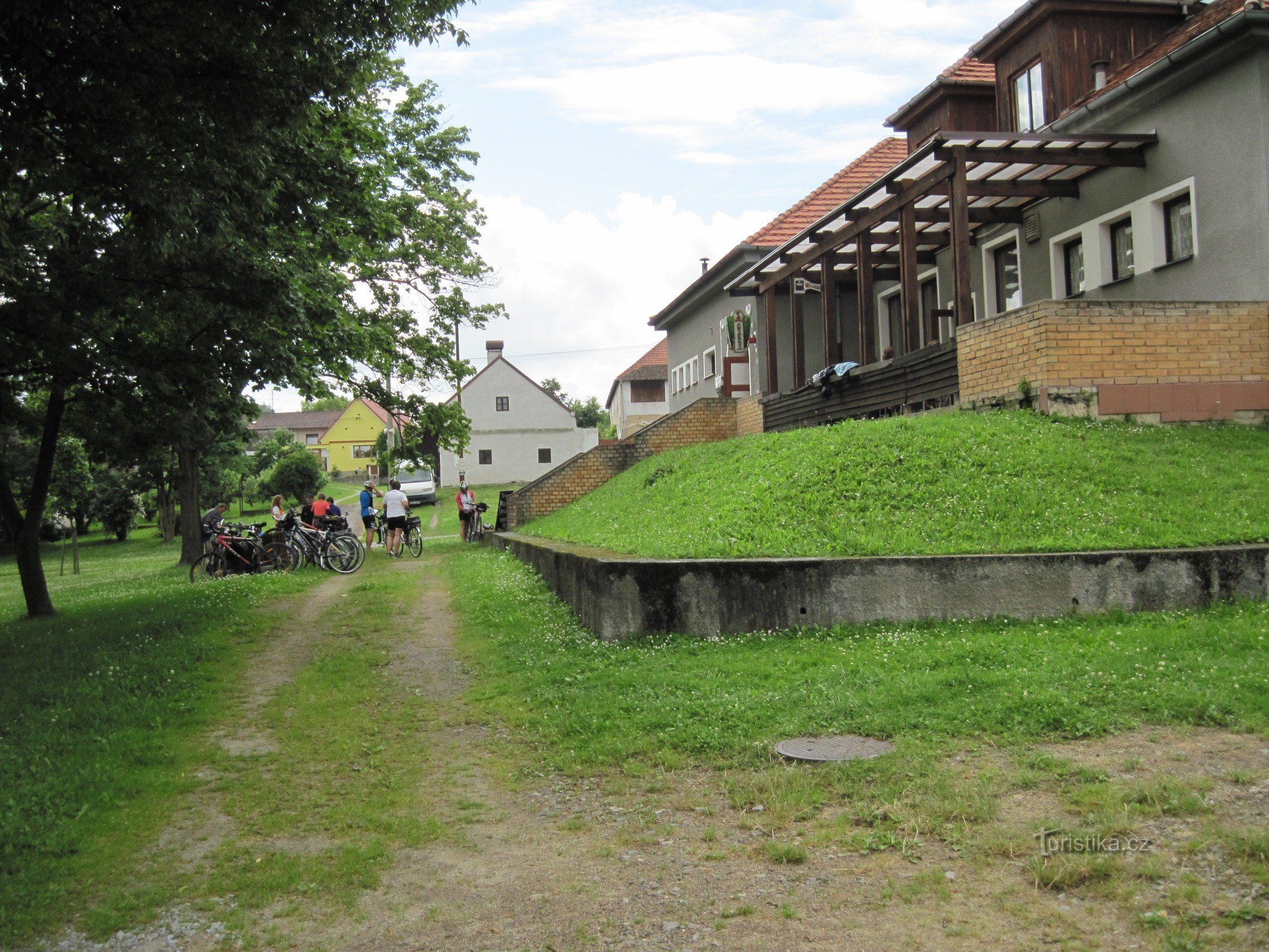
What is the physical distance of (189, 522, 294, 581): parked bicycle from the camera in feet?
65.3

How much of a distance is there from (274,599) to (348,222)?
5.67 metres

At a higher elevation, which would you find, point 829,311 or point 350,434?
point 350,434

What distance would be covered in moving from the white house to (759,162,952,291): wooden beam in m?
45.3

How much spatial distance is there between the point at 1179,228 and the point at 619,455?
12.7 metres

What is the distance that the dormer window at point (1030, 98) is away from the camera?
60.2 feet

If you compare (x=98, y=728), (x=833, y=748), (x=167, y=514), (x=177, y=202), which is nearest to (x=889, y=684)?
(x=833, y=748)

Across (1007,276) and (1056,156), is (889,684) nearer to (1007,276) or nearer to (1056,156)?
(1056,156)

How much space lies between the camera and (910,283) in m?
16.5

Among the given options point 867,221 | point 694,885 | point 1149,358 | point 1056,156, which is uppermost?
point 1056,156

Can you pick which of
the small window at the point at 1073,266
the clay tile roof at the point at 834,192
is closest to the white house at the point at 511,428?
the clay tile roof at the point at 834,192

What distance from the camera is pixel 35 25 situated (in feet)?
24.5

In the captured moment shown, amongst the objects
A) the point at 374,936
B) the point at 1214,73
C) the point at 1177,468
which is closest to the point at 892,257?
the point at 1214,73

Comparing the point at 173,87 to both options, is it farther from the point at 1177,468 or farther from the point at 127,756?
the point at 1177,468

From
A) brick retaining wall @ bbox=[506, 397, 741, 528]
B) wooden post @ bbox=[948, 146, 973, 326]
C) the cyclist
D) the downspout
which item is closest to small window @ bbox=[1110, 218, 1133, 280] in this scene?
the downspout
